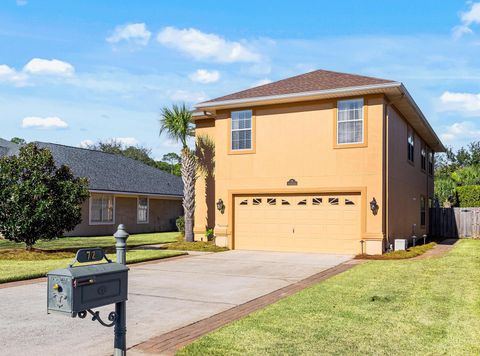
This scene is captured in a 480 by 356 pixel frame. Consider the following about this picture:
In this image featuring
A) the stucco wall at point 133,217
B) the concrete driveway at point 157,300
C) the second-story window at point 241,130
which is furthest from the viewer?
the stucco wall at point 133,217

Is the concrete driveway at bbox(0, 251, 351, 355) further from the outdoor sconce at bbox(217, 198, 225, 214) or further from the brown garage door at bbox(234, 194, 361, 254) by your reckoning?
the outdoor sconce at bbox(217, 198, 225, 214)

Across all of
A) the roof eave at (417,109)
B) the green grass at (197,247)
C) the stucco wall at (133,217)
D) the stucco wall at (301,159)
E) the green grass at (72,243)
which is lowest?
the green grass at (72,243)

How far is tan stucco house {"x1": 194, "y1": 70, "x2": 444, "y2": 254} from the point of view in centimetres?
1723

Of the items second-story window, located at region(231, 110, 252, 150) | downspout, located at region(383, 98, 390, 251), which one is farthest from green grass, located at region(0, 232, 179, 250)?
downspout, located at region(383, 98, 390, 251)

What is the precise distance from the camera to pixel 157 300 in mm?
8812

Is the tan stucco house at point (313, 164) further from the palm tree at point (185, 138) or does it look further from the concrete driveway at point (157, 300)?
the concrete driveway at point (157, 300)

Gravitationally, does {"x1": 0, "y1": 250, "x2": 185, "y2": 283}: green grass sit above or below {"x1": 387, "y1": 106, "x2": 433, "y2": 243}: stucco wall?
below

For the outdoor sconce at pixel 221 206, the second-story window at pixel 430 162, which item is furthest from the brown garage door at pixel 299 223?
the second-story window at pixel 430 162

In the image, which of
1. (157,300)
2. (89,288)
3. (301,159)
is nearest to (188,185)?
(301,159)

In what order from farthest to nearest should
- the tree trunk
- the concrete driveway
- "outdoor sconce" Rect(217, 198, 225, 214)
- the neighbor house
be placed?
the neighbor house → the tree trunk → "outdoor sconce" Rect(217, 198, 225, 214) → the concrete driveway

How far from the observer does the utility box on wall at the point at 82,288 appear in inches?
163

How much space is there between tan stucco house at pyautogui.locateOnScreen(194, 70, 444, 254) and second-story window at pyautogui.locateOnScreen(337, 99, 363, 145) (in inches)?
1.4

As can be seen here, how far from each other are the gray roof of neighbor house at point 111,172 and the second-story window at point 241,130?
10674 mm

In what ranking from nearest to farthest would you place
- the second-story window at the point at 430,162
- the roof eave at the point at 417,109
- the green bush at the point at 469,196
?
the roof eave at the point at 417,109 → the green bush at the point at 469,196 → the second-story window at the point at 430,162
